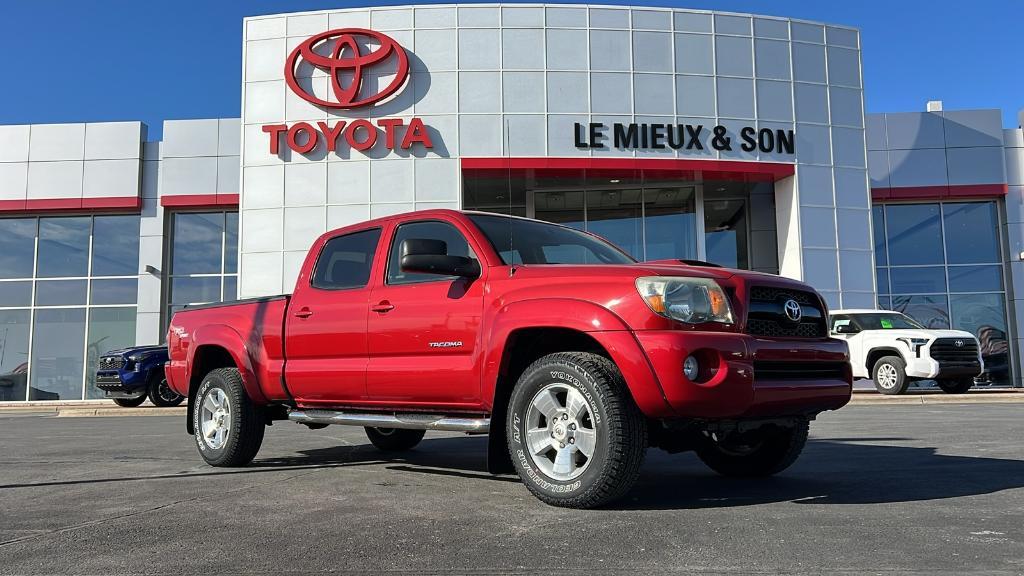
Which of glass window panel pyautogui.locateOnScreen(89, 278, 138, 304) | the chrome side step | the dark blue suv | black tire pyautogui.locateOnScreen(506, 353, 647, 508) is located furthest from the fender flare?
glass window panel pyautogui.locateOnScreen(89, 278, 138, 304)

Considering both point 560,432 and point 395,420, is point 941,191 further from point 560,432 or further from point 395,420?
point 560,432

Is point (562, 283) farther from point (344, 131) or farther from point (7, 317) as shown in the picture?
point (7, 317)

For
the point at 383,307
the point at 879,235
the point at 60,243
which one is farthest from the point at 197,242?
the point at 383,307

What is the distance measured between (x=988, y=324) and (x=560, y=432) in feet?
82.9

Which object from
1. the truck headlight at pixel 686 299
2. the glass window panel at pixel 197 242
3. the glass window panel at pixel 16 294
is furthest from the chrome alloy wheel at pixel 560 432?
the glass window panel at pixel 16 294

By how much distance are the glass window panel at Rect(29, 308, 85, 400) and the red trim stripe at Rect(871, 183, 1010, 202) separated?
25088mm

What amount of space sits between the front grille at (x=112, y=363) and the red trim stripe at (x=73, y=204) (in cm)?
948

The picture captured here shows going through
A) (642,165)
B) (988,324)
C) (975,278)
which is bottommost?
(988,324)

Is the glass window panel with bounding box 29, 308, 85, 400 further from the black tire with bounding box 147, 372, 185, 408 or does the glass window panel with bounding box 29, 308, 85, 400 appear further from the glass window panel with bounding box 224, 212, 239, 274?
the black tire with bounding box 147, 372, 185, 408

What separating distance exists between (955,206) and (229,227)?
75.2 feet

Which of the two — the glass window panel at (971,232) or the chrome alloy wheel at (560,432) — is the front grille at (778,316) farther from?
the glass window panel at (971,232)

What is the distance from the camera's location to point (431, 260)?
475 centimetres

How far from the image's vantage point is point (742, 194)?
2473 centimetres

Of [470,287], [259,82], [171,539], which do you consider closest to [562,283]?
[470,287]
